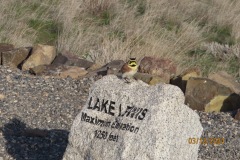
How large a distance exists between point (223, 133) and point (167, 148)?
2.71 m

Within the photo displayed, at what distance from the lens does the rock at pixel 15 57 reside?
1044 cm

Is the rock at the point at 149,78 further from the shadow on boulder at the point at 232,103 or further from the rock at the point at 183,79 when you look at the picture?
the shadow on boulder at the point at 232,103

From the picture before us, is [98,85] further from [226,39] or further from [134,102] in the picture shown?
[226,39]

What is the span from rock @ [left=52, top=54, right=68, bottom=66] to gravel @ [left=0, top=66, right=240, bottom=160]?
0.71 meters

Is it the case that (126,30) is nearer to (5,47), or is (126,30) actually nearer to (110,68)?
(5,47)

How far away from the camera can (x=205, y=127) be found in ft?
28.1

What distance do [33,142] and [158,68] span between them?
3059 mm

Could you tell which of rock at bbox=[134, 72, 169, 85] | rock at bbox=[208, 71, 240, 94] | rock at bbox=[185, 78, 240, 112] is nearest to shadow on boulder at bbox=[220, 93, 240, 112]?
rock at bbox=[185, 78, 240, 112]

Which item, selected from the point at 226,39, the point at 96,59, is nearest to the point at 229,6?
the point at 226,39

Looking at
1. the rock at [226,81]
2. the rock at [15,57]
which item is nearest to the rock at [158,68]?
the rock at [226,81]

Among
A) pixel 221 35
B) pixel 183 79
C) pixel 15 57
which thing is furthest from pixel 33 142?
pixel 221 35

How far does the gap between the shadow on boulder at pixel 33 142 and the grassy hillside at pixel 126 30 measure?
347 centimetres

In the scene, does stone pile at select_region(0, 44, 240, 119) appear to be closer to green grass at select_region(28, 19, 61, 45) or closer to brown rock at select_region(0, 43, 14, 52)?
brown rock at select_region(0, 43, 14, 52)

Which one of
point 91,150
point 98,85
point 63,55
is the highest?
point 98,85
